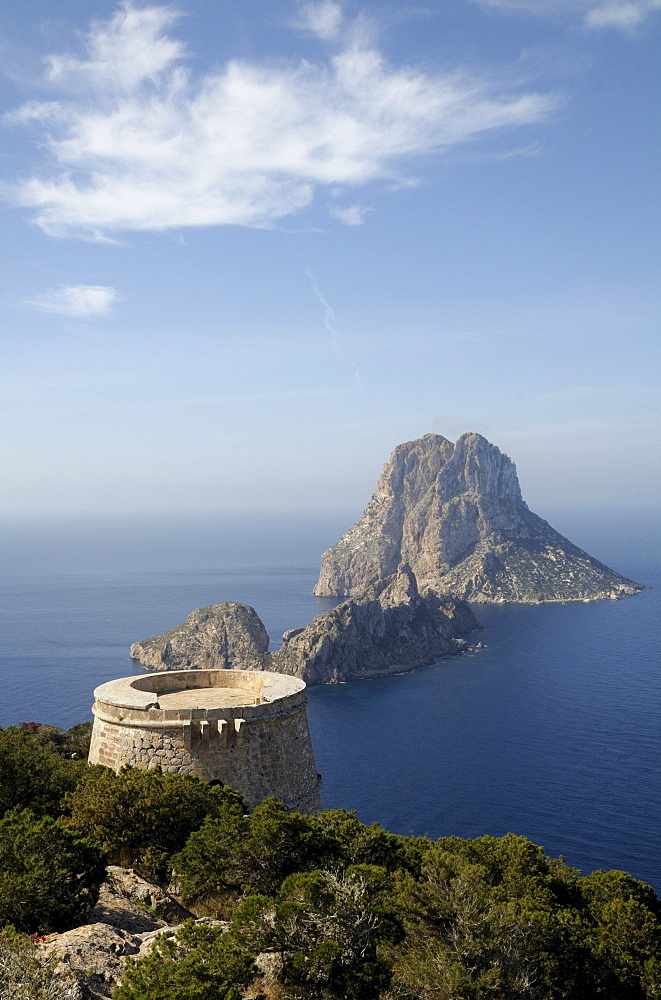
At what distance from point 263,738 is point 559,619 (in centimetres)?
16687

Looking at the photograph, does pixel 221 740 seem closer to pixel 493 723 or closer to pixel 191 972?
pixel 191 972

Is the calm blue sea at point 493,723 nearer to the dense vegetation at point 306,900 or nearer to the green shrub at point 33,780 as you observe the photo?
the dense vegetation at point 306,900

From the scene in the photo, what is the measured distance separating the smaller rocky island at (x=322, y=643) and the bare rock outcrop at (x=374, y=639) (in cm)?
16

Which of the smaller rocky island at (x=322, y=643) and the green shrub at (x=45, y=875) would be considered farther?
the smaller rocky island at (x=322, y=643)

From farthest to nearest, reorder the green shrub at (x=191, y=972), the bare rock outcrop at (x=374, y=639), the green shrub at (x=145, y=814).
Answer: the bare rock outcrop at (x=374, y=639) → the green shrub at (x=145, y=814) → the green shrub at (x=191, y=972)

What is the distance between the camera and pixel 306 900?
12.8m

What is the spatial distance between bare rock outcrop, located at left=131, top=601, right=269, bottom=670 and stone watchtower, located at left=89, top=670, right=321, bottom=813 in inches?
4426

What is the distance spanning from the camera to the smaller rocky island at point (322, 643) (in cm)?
13350

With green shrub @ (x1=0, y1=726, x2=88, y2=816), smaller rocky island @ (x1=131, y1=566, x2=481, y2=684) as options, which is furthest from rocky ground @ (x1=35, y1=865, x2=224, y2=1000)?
smaller rocky island @ (x1=131, y1=566, x2=481, y2=684)

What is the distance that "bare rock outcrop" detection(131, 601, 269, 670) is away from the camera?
445 feet

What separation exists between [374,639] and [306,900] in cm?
13470

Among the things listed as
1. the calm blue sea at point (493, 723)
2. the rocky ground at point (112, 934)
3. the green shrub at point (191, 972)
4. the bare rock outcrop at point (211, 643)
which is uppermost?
the green shrub at point (191, 972)

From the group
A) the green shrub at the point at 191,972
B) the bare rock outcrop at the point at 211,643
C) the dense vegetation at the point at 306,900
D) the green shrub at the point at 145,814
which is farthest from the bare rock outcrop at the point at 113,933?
the bare rock outcrop at the point at 211,643

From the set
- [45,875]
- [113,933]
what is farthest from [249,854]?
[45,875]
